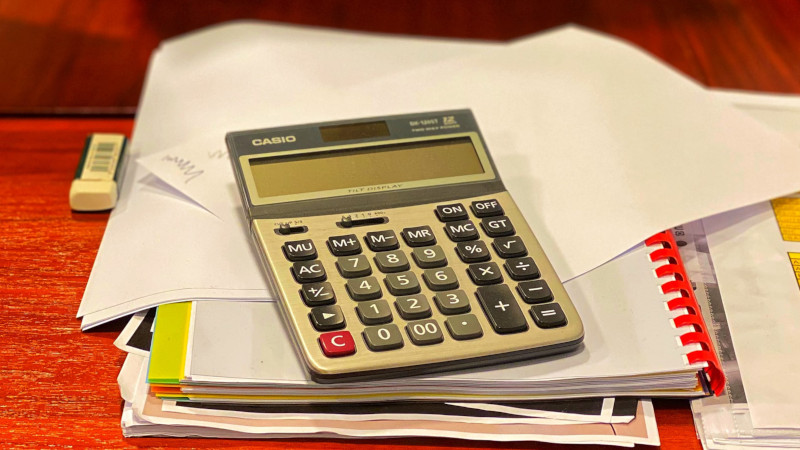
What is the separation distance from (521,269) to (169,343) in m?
0.21

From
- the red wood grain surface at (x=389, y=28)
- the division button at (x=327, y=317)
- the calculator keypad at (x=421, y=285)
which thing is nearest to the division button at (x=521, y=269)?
the calculator keypad at (x=421, y=285)

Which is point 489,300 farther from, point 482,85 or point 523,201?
point 482,85

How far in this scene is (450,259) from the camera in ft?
1.62

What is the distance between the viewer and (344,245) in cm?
49

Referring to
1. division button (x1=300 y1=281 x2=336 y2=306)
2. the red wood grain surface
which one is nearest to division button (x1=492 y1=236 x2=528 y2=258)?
division button (x1=300 y1=281 x2=336 y2=306)

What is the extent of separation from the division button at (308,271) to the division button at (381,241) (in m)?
0.04

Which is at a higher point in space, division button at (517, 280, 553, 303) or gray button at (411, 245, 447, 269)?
gray button at (411, 245, 447, 269)

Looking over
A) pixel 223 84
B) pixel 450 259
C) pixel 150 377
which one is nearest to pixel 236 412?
pixel 150 377

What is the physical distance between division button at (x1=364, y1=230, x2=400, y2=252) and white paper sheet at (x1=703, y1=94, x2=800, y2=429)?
0.22 m

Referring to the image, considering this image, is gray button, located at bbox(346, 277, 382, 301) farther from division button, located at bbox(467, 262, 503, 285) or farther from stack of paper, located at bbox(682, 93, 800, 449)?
stack of paper, located at bbox(682, 93, 800, 449)

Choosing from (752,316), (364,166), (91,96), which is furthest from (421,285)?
(91,96)

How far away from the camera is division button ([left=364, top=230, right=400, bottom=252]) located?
19.4 inches

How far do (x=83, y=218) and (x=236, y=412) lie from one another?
0.22 meters

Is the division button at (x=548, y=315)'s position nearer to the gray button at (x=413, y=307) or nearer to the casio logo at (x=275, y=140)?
the gray button at (x=413, y=307)
